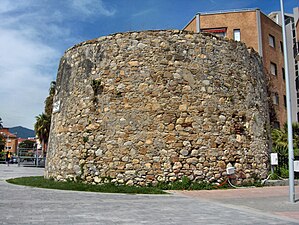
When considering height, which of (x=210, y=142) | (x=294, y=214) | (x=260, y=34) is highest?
(x=260, y=34)

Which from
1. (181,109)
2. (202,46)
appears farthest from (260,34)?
(181,109)

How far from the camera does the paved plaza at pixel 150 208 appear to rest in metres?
6.65

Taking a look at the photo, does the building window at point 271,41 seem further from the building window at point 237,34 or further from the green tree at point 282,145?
the green tree at point 282,145

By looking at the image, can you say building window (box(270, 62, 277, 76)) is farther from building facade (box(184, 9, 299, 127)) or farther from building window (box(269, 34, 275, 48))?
building window (box(269, 34, 275, 48))

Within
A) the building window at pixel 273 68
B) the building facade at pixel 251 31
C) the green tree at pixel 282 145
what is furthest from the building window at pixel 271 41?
the green tree at pixel 282 145

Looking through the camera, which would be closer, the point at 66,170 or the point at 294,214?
the point at 294,214

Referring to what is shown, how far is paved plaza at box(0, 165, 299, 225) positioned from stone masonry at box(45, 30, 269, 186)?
168 cm

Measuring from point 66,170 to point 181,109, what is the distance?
5.14 meters

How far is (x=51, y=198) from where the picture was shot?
955 cm

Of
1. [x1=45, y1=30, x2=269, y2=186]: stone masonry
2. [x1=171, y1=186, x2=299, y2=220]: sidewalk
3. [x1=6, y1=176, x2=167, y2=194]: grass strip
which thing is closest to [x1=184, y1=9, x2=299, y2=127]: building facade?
[x1=45, y1=30, x2=269, y2=186]: stone masonry

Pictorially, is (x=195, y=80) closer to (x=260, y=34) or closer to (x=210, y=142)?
(x=210, y=142)

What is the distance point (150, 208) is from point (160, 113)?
5.01 metres

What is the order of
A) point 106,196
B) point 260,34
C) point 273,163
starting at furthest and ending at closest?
point 260,34 → point 273,163 → point 106,196

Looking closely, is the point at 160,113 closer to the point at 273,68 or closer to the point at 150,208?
the point at 150,208
